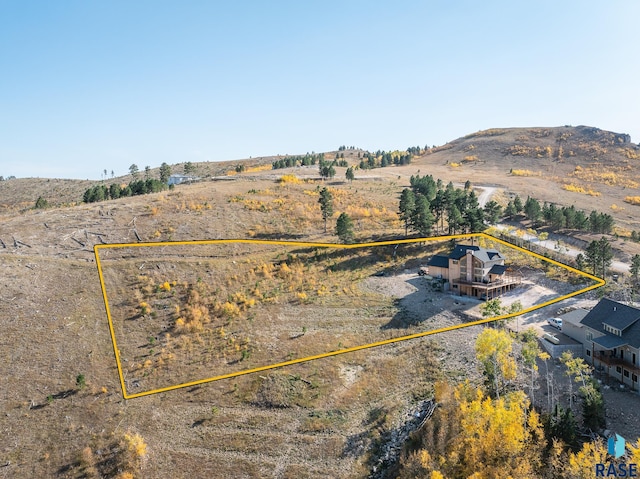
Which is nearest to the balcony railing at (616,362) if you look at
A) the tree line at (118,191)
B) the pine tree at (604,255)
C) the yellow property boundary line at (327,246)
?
the yellow property boundary line at (327,246)

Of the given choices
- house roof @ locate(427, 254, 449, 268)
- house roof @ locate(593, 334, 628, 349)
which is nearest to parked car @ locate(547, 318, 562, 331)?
house roof @ locate(593, 334, 628, 349)

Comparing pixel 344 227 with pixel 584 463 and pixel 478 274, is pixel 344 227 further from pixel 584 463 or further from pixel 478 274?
pixel 584 463

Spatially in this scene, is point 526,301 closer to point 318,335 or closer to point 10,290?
point 318,335

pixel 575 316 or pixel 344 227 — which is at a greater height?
pixel 344 227

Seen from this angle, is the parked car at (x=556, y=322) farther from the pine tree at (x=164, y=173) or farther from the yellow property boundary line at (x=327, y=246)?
the pine tree at (x=164, y=173)

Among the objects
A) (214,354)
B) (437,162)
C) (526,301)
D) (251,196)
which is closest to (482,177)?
(437,162)

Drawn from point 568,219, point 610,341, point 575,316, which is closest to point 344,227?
point 575,316
